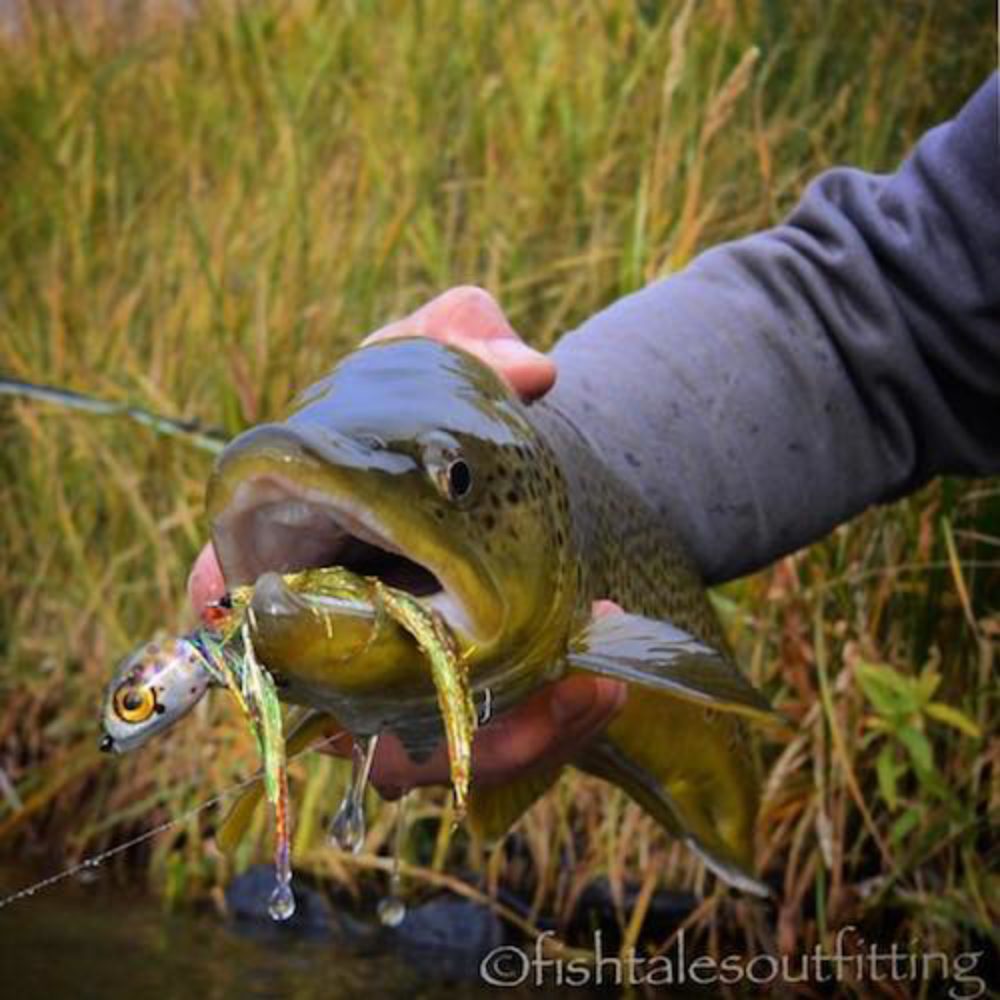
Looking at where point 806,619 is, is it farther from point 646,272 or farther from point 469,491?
point 469,491

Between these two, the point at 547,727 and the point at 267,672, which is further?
the point at 547,727

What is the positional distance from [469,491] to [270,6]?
3.85m

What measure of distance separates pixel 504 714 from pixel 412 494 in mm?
408

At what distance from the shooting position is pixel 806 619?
3.33m

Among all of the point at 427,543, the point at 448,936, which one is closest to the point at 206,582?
the point at 427,543

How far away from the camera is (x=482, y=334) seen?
1.88 metres

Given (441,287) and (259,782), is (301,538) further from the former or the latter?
(441,287)

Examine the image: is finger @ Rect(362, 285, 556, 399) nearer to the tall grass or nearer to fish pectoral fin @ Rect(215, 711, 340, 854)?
fish pectoral fin @ Rect(215, 711, 340, 854)

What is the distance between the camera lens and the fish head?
1.28 m

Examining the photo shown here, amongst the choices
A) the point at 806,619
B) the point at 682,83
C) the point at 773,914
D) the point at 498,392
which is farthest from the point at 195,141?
the point at 498,392

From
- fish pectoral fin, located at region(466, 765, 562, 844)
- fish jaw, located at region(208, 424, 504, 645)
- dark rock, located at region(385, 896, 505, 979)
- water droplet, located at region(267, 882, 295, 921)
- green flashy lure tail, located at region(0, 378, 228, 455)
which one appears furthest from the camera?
green flashy lure tail, located at region(0, 378, 228, 455)

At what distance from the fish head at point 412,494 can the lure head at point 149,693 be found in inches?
4.3

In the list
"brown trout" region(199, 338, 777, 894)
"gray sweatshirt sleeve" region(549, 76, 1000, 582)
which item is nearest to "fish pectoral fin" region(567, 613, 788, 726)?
"brown trout" region(199, 338, 777, 894)

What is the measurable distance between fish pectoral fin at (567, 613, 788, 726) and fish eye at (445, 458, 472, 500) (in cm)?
20
